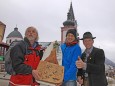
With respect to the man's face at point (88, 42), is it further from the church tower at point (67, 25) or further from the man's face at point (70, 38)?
the church tower at point (67, 25)

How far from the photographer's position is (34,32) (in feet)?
15.9

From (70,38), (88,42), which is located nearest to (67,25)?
(70,38)

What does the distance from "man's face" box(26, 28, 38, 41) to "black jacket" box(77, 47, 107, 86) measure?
0.92 metres

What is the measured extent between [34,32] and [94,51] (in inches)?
40.8

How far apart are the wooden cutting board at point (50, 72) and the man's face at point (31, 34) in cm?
42

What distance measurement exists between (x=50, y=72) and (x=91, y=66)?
26.4 inches

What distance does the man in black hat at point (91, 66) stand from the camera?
4.78 metres

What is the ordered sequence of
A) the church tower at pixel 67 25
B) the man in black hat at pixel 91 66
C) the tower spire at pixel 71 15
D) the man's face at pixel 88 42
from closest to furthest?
1. the man in black hat at pixel 91 66
2. the man's face at pixel 88 42
3. the church tower at pixel 67 25
4. the tower spire at pixel 71 15

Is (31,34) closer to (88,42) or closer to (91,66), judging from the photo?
(88,42)

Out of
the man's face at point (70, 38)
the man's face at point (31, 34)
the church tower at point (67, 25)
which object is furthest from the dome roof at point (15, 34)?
the man's face at point (31, 34)

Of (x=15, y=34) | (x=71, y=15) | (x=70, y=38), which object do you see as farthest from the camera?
(x=15, y=34)

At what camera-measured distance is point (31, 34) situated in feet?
15.8

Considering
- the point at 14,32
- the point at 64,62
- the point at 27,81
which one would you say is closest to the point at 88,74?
the point at 64,62

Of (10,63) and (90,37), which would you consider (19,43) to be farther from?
(90,37)
